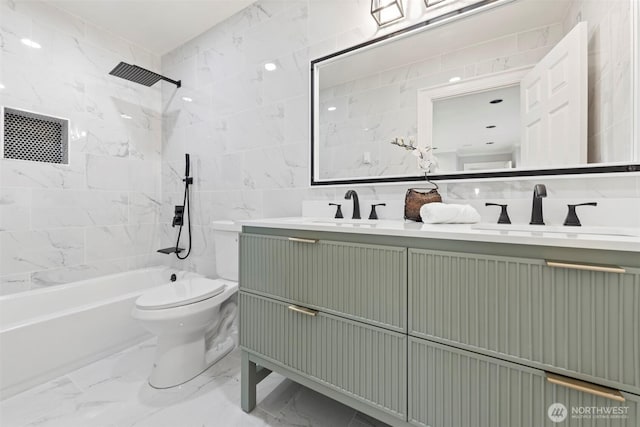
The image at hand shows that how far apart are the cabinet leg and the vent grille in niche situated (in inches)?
83.0

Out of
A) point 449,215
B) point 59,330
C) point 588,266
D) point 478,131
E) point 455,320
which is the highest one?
point 478,131

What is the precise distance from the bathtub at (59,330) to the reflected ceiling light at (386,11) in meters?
2.29

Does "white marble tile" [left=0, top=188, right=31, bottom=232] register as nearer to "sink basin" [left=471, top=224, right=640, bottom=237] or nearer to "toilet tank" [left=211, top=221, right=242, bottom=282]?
"toilet tank" [left=211, top=221, right=242, bottom=282]

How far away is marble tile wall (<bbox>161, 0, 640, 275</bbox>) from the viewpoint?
1.64m

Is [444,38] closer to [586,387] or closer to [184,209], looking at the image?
[586,387]

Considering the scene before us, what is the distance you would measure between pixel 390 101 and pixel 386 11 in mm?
484

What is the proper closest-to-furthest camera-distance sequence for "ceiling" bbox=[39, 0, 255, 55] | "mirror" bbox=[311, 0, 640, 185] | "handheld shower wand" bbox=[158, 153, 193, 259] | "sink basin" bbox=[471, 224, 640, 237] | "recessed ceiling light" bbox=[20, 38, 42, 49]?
"sink basin" bbox=[471, 224, 640, 237] → "mirror" bbox=[311, 0, 640, 185] → "recessed ceiling light" bbox=[20, 38, 42, 49] → "ceiling" bbox=[39, 0, 255, 55] → "handheld shower wand" bbox=[158, 153, 193, 259]

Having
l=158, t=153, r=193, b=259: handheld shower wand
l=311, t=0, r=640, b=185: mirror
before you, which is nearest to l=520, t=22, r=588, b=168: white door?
l=311, t=0, r=640, b=185: mirror

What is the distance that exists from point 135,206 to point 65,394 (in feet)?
5.10

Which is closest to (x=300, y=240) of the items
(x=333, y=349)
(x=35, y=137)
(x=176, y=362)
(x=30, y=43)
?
(x=333, y=349)

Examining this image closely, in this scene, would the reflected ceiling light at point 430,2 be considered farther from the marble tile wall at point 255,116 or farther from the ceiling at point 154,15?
the ceiling at point 154,15

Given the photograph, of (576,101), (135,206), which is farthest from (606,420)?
(135,206)

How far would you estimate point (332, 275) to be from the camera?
108 centimetres

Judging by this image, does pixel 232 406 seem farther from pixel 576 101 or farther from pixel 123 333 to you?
pixel 576 101
